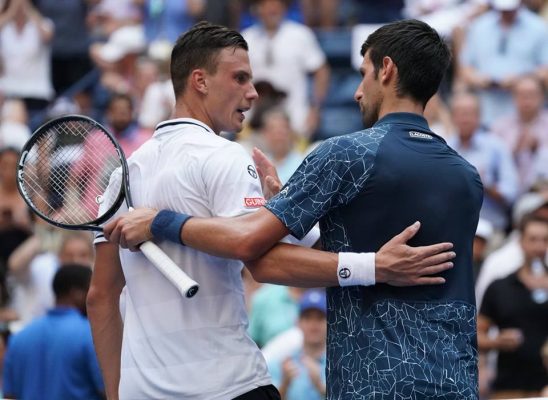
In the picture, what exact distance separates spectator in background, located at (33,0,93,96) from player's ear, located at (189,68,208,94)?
10344 mm

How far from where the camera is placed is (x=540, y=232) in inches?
364

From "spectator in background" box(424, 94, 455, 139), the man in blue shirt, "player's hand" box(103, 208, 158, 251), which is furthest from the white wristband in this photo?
"spectator in background" box(424, 94, 455, 139)

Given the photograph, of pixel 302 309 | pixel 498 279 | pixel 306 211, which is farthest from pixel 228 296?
pixel 498 279

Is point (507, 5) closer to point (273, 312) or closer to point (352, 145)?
point (273, 312)

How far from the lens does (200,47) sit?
521 cm

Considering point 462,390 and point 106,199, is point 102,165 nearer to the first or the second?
point 106,199

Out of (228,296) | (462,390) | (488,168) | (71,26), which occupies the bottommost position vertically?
(462,390)

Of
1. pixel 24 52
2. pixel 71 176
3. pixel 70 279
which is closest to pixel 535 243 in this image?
pixel 70 279

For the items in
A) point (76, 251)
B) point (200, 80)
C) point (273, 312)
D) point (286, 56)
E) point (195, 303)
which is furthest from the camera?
point (286, 56)

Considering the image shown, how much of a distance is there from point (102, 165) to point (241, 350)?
157 centimetres

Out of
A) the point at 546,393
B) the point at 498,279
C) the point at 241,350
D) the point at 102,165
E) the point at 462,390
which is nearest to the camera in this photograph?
the point at 462,390

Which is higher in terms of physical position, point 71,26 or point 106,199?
point 71,26

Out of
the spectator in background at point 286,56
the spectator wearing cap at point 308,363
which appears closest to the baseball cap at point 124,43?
the spectator in background at point 286,56

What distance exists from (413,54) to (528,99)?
6817mm
